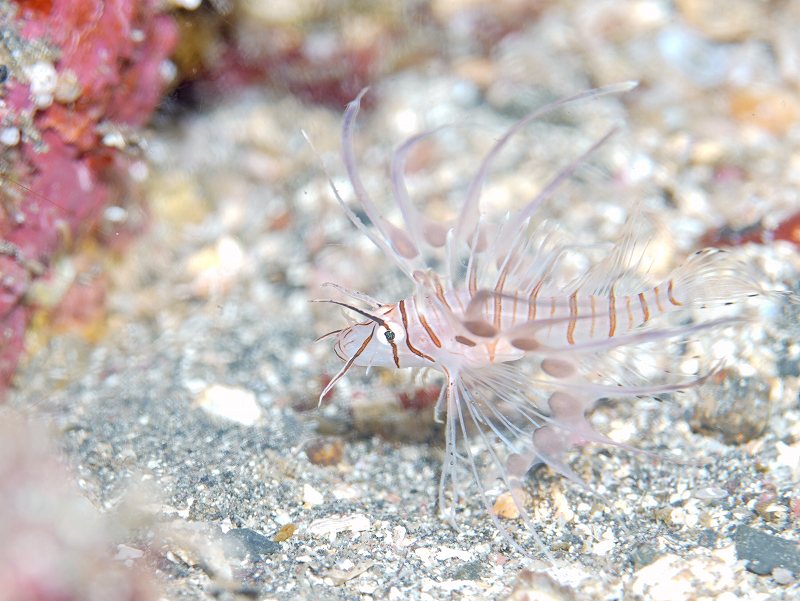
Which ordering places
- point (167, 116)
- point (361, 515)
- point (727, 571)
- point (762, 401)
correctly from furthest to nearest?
1. point (167, 116)
2. point (762, 401)
3. point (361, 515)
4. point (727, 571)

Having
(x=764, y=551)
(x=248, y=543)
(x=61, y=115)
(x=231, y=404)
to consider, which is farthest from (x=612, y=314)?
Answer: (x=61, y=115)

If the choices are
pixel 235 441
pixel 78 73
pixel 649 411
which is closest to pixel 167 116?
pixel 78 73

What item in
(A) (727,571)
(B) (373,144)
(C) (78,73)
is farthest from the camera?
(B) (373,144)

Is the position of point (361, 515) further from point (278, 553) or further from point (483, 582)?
point (483, 582)

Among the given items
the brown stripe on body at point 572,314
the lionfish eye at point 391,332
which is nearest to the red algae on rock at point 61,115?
the lionfish eye at point 391,332

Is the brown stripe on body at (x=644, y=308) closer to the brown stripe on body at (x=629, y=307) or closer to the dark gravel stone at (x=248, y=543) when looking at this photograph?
the brown stripe on body at (x=629, y=307)

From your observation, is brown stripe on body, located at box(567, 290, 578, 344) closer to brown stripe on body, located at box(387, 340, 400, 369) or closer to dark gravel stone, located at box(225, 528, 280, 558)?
brown stripe on body, located at box(387, 340, 400, 369)
